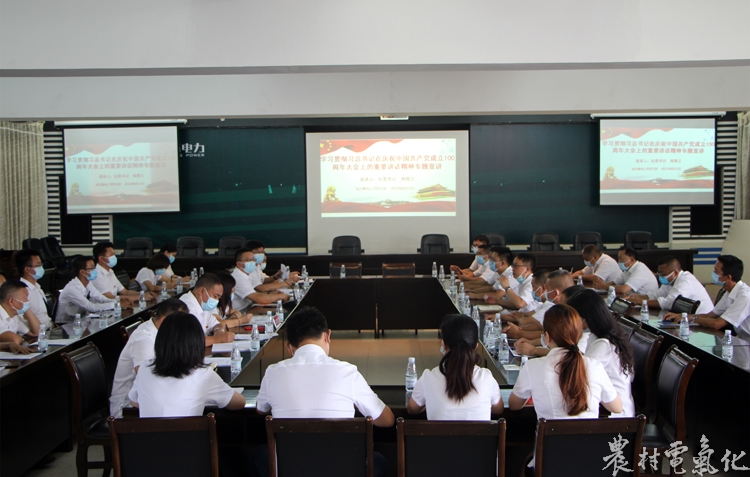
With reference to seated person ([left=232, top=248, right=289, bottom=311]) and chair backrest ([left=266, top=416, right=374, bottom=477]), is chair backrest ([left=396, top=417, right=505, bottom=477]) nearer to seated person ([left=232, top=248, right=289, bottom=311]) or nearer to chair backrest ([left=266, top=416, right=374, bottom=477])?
chair backrest ([left=266, top=416, right=374, bottom=477])

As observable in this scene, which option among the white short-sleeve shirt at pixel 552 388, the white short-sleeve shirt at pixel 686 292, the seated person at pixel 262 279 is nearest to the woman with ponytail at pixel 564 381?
the white short-sleeve shirt at pixel 552 388

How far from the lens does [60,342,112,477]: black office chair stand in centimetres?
291

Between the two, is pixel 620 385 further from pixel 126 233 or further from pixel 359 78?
pixel 126 233

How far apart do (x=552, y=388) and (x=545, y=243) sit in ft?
24.2

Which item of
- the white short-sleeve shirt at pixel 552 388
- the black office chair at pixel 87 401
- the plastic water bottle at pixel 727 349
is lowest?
the black office chair at pixel 87 401

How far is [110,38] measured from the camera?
12.3ft

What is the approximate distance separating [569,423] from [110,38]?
3407 millimetres

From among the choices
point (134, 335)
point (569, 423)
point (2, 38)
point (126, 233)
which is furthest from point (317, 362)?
point (126, 233)

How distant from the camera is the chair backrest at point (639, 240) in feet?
30.8

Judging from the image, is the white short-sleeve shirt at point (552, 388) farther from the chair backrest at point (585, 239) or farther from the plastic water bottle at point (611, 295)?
the chair backrest at point (585, 239)

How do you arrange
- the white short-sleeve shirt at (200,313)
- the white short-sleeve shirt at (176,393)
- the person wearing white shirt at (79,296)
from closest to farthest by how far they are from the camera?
the white short-sleeve shirt at (176,393) < the white short-sleeve shirt at (200,313) < the person wearing white shirt at (79,296)

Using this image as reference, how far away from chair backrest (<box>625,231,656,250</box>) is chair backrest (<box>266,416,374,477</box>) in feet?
27.2

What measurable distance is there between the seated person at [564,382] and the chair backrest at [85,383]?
6.74ft

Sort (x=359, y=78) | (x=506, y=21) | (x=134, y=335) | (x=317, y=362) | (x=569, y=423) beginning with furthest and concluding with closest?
1. (x=359, y=78)
2. (x=506, y=21)
3. (x=134, y=335)
4. (x=317, y=362)
5. (x=569, y=423)
